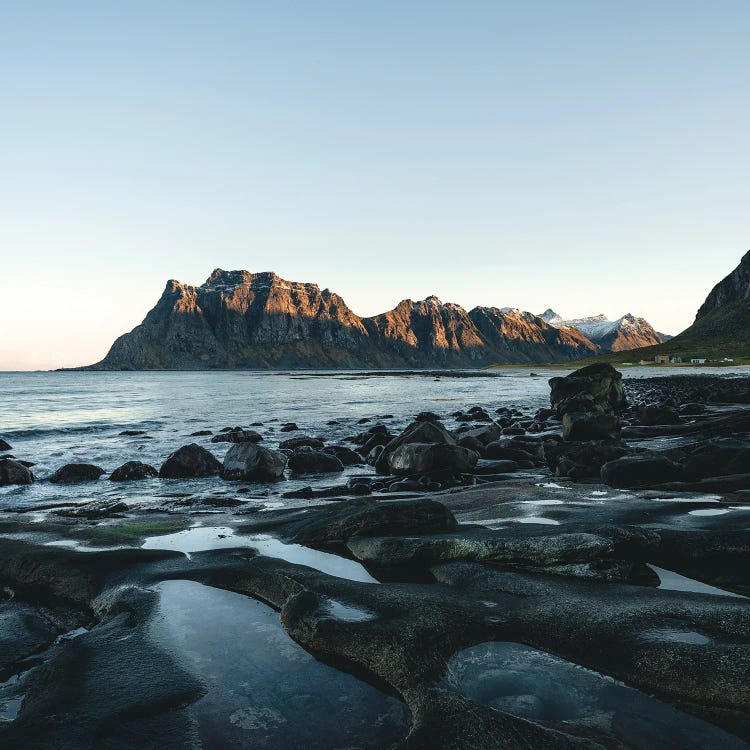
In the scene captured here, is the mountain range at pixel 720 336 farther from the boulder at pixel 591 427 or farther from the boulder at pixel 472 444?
the boulder at pixel 472 444

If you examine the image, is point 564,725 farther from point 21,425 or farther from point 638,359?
point 638,359

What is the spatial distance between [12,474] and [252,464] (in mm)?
6776

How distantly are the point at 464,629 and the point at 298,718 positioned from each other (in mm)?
1649

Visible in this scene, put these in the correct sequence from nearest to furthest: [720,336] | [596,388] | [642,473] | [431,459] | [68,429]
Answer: [642,473], [431,459], [68,429], [596,388], [720,336]

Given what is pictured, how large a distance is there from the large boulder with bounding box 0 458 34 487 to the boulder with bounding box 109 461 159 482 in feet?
7.15

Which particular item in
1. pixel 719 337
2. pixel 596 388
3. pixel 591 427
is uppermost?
pixel 719 337

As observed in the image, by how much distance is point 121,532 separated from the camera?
26.9 ft

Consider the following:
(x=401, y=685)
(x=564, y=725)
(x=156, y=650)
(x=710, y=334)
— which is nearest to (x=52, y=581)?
(x=156, y=650)

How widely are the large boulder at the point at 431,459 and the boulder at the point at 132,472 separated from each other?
24.9 ft

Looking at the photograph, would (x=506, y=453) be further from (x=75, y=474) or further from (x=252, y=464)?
(x=75, y=474)

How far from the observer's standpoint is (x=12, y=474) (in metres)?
14.3

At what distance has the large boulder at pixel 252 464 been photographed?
1466 cm

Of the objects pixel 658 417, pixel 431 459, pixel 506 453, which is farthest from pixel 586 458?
pixel 658 417

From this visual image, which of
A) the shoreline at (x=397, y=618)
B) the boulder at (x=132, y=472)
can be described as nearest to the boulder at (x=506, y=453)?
the shoreline at (x=397, y=618)
